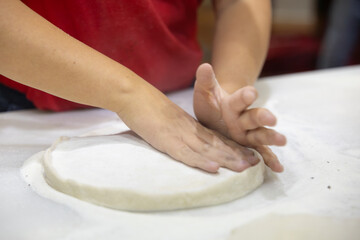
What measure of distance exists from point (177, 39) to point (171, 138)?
1.38 ft

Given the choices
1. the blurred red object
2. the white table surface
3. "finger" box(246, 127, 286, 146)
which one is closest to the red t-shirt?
the white table surface

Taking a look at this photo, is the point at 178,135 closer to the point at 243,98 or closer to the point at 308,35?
the point at 243,98

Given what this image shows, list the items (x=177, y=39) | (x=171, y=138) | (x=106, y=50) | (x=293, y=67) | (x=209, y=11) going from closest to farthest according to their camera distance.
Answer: (x=171, y=138)
(x=106, y=50)
(x=177, y=39)
(x=293, y=67)
(x=209, y=11)

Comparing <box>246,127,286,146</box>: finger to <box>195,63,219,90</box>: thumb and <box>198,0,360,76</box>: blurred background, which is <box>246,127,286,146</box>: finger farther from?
<box>198,0,360,76</box>: blurred background

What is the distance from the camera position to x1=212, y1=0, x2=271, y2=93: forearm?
33.0 inches

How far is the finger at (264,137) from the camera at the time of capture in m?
0.56

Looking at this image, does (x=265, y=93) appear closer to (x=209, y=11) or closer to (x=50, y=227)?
(x=50, y=227)

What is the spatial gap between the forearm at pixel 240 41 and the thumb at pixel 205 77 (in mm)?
160

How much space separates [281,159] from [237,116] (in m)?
0.14

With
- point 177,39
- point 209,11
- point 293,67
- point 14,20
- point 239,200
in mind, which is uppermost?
point 14,20

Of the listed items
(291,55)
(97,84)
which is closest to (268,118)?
(97,84)

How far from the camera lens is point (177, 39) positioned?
96cm

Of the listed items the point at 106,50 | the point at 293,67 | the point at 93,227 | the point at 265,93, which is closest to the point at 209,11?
the point at 293,67

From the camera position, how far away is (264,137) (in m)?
0.58
